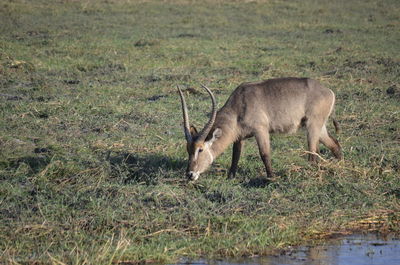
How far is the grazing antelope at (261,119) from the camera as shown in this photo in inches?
277

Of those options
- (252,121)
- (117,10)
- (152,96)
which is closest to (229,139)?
(252,121)

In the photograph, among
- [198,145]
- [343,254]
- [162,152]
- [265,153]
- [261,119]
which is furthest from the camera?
[162,152]

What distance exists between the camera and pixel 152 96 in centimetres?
1089

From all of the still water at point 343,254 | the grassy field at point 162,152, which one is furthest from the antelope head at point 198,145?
the still water at point 343,254

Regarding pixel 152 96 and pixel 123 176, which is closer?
pixel 123 176

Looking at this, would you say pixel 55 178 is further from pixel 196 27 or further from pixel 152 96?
pixel 196 27

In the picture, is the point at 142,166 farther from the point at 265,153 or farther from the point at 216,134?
the point at 265,153

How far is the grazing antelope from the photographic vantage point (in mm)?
7023

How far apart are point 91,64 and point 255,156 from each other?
20.0 feet

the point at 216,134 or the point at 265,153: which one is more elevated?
the point at 216,134

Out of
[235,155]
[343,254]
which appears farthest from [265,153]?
[343,254]

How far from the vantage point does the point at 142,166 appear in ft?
24.1

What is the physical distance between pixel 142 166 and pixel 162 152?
504 mm

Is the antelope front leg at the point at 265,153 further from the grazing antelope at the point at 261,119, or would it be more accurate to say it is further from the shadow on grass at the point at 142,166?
the shadow on grass at the point at 142,166
